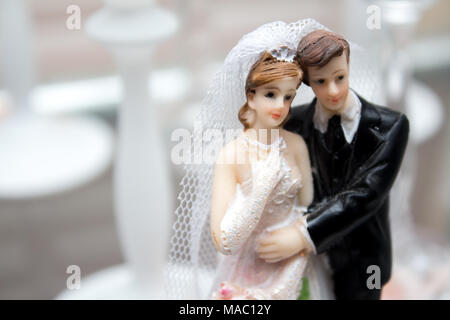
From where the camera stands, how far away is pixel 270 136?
0.96 m

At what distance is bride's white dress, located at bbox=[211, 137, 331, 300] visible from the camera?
0.97 metres

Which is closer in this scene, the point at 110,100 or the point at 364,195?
the point at 364,195

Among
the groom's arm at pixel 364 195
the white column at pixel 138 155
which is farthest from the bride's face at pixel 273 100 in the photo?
the white column at pixel 138 155

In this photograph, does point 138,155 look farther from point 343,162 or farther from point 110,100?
point 110,100

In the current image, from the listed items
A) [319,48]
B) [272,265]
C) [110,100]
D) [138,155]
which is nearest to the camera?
[319,48]

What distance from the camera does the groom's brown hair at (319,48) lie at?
899 millimetres

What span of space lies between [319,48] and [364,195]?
19 cm

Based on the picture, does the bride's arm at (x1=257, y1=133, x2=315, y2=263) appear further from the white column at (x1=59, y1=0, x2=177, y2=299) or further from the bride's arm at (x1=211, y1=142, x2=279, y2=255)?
the white column at (x1=59, y1=0, x2=177, y2=299)

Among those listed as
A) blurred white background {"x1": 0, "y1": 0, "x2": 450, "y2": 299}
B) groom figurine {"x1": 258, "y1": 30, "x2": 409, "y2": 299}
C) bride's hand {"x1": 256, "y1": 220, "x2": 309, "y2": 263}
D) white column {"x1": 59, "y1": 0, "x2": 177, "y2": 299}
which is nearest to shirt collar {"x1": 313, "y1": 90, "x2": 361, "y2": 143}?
groom figurine {"x1": 258, "y1": 30, "x2": 409, "y2": 299}

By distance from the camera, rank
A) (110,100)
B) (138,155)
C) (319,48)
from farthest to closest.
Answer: (110,100) → (138,155) → (319,48)

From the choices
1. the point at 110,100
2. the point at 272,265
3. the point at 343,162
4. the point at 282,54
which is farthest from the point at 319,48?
the point at 110,100

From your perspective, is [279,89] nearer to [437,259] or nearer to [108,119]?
[437,259]

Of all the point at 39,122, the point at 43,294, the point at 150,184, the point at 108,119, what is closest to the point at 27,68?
the point at 39,122

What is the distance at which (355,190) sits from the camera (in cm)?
95
